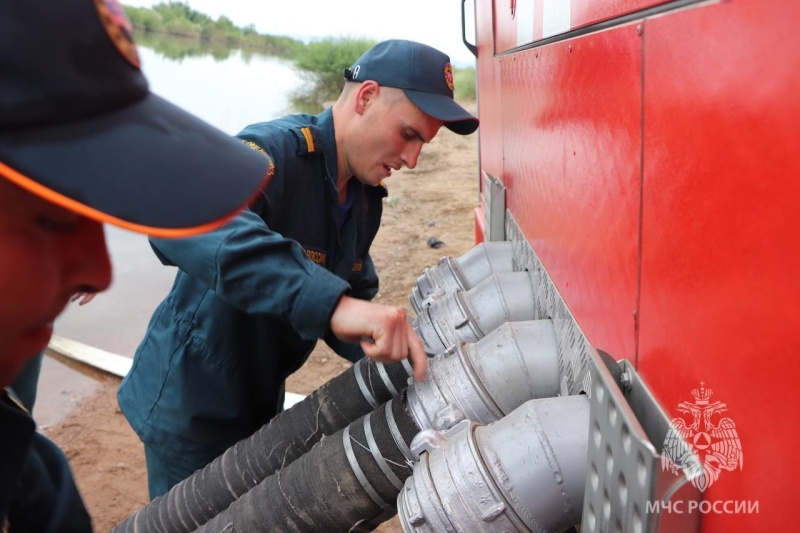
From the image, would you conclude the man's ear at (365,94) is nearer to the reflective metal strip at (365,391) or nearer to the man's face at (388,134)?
the man's face at (388,134)

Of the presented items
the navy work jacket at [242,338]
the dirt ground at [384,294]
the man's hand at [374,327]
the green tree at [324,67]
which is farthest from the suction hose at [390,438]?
the green tree at [324,67]

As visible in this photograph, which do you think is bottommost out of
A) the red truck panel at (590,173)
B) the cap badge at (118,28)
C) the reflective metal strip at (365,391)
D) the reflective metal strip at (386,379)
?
the reflective metal strip at (365,391)

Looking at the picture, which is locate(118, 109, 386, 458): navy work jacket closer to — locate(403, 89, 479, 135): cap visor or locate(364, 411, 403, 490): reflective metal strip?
locate(403, 89, 479, 135): cap visor

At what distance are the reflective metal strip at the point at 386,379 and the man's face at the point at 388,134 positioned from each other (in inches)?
26.7

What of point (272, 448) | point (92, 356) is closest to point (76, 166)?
point (272, 448)

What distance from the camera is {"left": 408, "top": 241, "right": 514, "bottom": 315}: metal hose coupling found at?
203 cm

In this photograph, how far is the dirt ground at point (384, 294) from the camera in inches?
131

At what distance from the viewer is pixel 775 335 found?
0.62 metres

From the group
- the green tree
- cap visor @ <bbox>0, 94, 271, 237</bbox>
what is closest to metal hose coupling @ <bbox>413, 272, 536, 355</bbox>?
cap visor @ <bbox>0, 94, 271, 237</bbox>

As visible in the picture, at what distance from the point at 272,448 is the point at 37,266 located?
3.76 ft

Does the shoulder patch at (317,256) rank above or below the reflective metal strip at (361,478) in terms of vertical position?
above

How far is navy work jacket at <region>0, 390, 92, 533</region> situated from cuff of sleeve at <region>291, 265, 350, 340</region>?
0.51m

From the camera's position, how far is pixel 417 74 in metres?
1.96

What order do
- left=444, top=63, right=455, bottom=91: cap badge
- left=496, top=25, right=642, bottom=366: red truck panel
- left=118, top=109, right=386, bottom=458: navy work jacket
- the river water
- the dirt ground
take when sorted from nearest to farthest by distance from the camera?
1. left=496, top=25, right=642, bottom=366: red truck panel
2. left=118, top=109, right=386, bottom=458: navy work jacket
3. left=444, top=63, right=455, bottom=91: cap badge
4. the dirt ground
5. the river water
